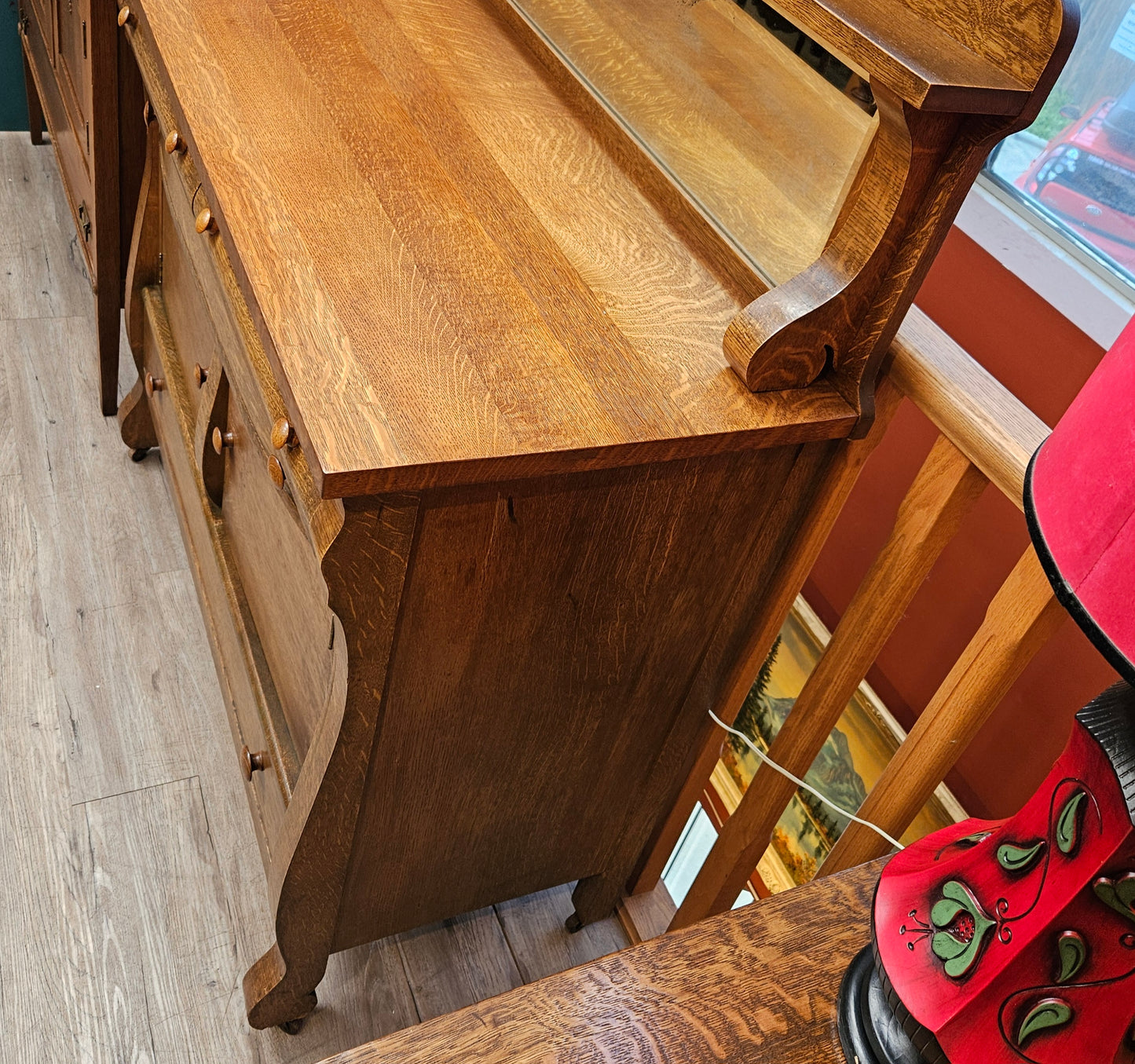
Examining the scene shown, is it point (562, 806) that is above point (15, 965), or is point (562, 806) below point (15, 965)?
above

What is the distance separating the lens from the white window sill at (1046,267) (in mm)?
2102

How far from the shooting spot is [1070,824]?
58 centimetres

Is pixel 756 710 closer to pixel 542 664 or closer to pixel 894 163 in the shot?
pixel 542 664

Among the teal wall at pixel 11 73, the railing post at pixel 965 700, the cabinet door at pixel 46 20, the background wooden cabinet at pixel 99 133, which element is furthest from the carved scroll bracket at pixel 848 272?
the teal wall at pixel 11 73

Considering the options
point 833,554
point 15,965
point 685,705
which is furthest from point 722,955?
point 833,554

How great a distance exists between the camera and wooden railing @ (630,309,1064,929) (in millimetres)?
873

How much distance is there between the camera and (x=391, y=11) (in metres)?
1.38

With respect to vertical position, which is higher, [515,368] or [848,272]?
[848,272]

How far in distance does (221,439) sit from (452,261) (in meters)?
0.47

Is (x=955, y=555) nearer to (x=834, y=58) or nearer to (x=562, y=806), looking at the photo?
(x=562, y=806)

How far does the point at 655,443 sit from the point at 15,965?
1144 mm

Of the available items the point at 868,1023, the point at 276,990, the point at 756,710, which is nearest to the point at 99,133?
the point at 276,990

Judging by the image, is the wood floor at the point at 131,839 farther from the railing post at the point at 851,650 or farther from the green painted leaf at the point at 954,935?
the green painted leaf at the point at 954,935

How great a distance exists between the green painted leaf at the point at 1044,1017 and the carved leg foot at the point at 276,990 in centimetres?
94
